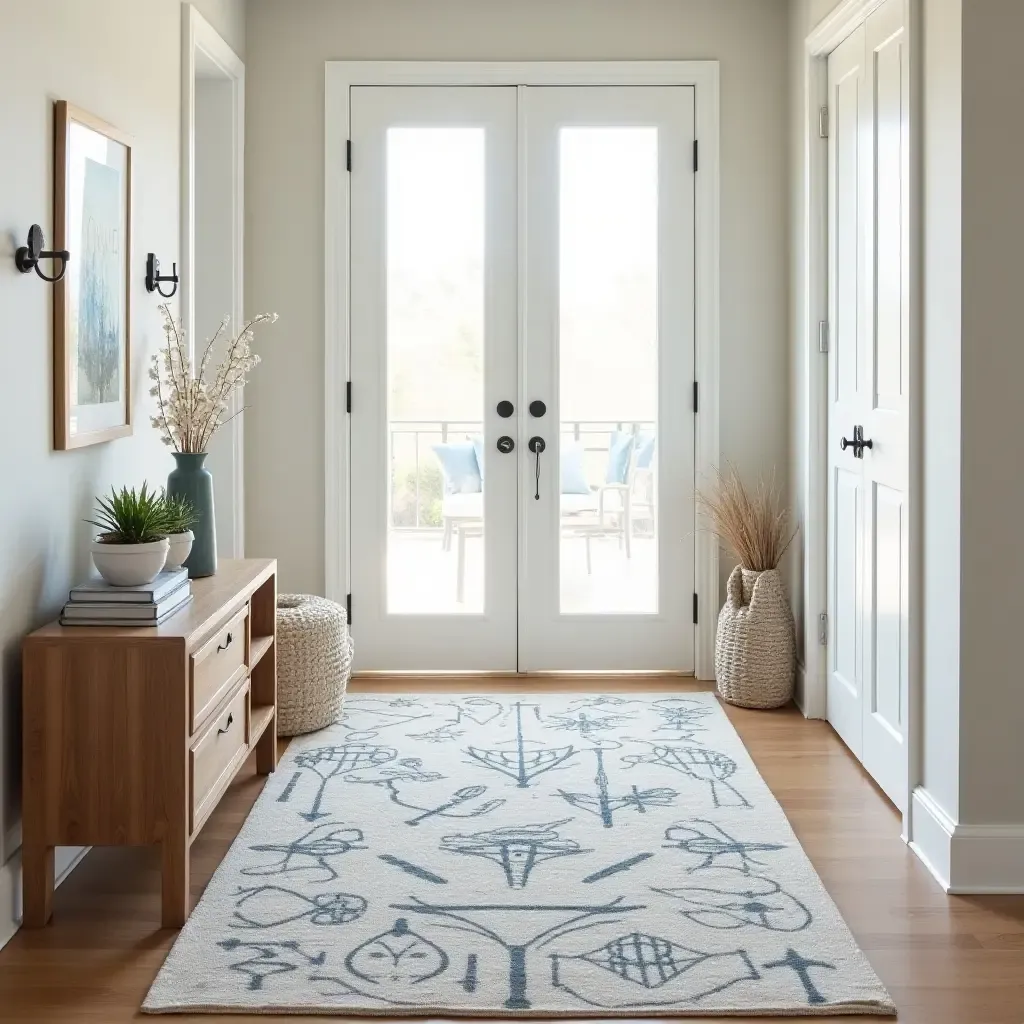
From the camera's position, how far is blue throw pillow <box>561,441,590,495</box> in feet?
16.3

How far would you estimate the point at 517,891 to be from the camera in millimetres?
2885

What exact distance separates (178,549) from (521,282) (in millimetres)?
2182

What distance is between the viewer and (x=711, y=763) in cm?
389

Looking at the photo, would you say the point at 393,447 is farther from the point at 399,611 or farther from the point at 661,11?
the point at 661,11

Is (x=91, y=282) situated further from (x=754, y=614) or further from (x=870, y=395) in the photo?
(x=754, y=614)

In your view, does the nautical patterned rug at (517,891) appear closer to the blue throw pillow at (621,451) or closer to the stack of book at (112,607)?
the stack of book at (112,607)

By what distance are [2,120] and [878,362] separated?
96.3 inches

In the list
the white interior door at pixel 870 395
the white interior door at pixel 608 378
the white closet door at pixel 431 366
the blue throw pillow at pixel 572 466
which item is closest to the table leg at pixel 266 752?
the white closet door at pixel 431 366

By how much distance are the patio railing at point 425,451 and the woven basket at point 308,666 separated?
783mm

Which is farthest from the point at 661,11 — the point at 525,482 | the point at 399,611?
the point at 399,611

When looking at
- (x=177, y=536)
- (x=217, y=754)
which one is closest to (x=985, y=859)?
(x=217, y=754)

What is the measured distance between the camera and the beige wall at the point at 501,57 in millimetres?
4852

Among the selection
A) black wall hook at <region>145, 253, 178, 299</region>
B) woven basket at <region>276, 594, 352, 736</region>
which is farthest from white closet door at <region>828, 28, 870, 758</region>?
black wall hook at <region>145, 253, 178, 299</region>

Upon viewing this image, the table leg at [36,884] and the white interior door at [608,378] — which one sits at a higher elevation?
the white interior door at [608,378]
